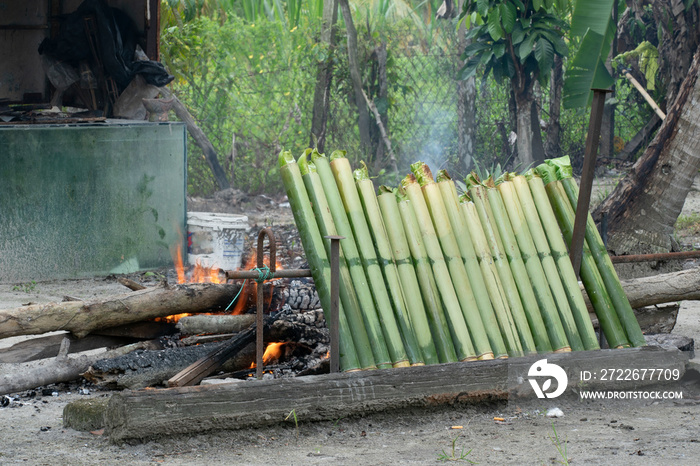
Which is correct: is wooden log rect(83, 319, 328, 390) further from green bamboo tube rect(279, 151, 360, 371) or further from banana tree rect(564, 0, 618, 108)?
banana tree rect(564, 0, 618, 108)

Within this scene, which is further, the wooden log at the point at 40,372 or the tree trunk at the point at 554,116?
the tree trunk at the point at 554,116

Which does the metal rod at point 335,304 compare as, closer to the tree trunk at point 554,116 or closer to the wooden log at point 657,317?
the wooden log at point 657,317

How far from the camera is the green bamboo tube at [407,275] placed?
3.90 meters

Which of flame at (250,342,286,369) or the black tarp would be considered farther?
the black tarp

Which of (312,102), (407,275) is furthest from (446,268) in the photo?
(312,102)

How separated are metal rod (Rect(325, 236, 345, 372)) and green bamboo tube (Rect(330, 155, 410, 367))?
0.29 meters

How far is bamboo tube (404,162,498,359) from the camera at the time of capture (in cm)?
396

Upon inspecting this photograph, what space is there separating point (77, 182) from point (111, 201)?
0.39 meters

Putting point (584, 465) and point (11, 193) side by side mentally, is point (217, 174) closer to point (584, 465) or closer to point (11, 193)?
point (11, 193)

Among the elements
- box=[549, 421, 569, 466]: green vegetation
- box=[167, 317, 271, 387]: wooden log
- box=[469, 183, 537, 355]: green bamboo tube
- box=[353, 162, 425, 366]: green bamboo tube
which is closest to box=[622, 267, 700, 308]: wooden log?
box=[469, 183, 537, 355]: green bamboo tube

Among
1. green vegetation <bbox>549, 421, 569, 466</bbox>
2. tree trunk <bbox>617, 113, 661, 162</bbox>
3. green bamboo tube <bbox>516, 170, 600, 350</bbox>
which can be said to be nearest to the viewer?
green vegetation <bbox>549, 421, 569, 466</bbox>

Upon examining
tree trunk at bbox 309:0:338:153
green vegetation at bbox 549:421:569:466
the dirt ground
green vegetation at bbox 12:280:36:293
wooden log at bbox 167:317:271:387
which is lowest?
green vegetation at bbox 12:280:36:293

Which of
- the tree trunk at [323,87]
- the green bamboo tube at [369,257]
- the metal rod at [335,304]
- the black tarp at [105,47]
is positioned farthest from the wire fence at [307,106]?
the metal rod at [335,304]

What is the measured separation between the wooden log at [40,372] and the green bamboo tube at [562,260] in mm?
2725
